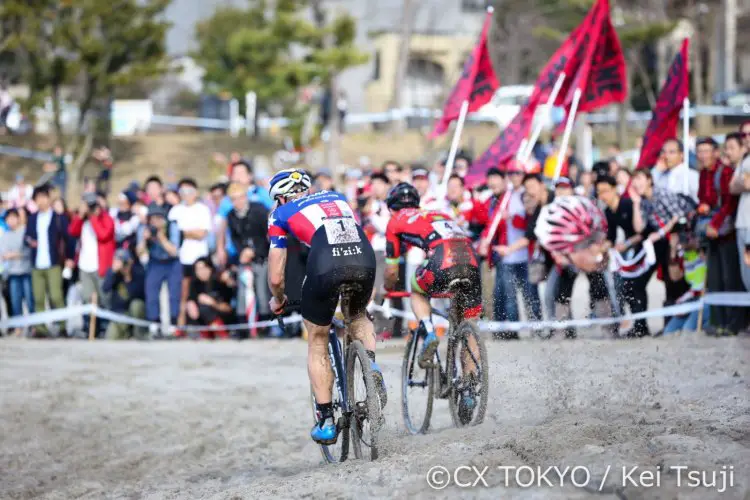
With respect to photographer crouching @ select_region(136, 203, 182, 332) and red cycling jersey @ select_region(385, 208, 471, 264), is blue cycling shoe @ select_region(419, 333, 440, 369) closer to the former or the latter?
red cycling jersey @ select_region(385, 208, 471, 264)

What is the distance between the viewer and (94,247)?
15461mm

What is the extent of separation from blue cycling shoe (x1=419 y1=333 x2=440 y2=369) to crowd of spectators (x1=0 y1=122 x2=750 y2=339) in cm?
112

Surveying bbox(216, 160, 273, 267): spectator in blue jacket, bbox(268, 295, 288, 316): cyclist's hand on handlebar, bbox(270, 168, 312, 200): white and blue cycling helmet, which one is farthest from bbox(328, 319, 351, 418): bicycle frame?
bbox(216, 160, 273, 267): spectator in blue jacket

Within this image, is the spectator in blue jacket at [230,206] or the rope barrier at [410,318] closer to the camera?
the rope barrier at [410,318]

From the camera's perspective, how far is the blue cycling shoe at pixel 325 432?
7324 millimetres

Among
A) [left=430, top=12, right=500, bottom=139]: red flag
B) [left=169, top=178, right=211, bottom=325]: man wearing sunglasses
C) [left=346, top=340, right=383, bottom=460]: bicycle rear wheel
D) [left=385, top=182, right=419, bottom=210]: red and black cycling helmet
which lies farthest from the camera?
[left=430, top=12, right=500, bottom=139]: red flag

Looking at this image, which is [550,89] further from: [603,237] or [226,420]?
[226,420]

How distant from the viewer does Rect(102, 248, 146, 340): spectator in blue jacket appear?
50.7 feet

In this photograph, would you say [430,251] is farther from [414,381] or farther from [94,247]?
[94,247]

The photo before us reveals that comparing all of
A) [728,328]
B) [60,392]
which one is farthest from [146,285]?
[728,328]

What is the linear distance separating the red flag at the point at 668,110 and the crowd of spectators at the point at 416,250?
1.02ft

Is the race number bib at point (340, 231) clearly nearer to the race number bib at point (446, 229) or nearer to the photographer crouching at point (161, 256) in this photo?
the race number bib at point (446, 229)

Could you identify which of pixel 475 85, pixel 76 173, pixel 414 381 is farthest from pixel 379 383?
pixel 76 173

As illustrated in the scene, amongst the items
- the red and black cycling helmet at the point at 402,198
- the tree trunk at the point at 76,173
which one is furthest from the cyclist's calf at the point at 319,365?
the tree trunk at the point at 76,173
